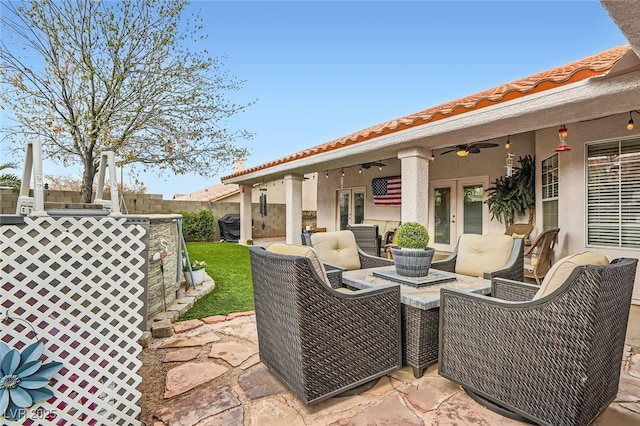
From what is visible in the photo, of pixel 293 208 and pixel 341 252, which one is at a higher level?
pixel 293 208

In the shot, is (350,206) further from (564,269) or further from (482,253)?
(564,269)

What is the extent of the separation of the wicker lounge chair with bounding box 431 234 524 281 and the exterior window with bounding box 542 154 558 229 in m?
2.79

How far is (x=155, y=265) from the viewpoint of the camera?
12.7 feet

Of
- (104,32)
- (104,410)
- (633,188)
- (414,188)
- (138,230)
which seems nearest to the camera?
(104,410)

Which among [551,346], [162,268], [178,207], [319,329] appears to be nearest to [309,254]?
[319,329]

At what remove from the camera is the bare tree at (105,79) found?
549 centimetres

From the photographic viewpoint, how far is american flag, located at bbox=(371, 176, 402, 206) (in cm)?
930

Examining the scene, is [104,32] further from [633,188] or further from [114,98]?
[633,188]

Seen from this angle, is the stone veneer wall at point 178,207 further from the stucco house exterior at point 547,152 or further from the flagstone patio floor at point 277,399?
the flagstone patio floor at point 277,399

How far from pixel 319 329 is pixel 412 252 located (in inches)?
59.0

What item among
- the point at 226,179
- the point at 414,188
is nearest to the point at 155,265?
the point at 414,188

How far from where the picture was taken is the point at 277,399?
7.50ft

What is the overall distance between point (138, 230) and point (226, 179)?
9319 millimetres

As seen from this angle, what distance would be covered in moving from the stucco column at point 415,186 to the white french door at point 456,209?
3.67 meters
